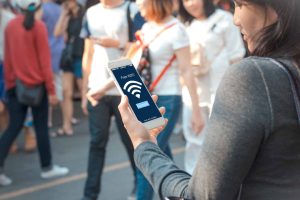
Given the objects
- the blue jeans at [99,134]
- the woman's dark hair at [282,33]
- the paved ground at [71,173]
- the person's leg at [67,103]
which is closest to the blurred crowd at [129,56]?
the blue jeans at [99,134]

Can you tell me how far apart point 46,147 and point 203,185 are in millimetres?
4401

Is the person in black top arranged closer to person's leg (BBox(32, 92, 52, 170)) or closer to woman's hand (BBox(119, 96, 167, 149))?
person's leg (BBox(32, 92, 52, 170))

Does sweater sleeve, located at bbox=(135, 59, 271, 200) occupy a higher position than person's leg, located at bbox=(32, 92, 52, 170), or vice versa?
sweater sleeve, located at bbox=(135, 59, 271, 200)

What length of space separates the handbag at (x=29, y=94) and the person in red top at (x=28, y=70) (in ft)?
0.13

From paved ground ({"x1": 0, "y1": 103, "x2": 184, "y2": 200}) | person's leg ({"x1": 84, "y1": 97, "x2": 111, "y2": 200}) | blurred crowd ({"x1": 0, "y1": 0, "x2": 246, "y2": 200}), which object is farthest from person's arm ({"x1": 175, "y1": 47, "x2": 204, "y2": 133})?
paved ground ({"x1": 0, "y1": 103, "x2": 184, "y2": 200})

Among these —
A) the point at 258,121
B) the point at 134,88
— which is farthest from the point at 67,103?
the point at 258,121

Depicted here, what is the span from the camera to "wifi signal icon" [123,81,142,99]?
75.6 inches

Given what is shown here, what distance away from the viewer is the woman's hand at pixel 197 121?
4566 mm

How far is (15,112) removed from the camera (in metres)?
5.83

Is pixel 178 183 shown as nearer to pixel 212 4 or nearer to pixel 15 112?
pixel 212 4

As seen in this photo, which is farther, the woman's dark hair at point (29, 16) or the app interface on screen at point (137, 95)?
the woman's dark hair at point (29, 16)

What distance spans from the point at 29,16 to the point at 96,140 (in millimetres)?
1470

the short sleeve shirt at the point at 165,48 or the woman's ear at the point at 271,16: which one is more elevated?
the woman's ear at the point at 271,16

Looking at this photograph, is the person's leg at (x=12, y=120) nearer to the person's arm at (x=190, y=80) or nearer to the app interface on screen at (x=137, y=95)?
the person's arm at (x=190, y=80)
